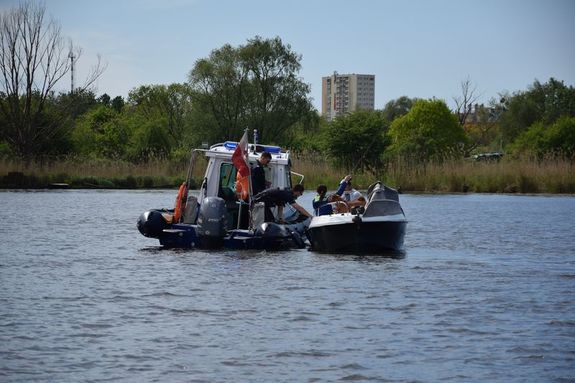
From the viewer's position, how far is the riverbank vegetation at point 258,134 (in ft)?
198

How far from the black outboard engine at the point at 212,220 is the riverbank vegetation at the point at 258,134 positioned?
23320 mm

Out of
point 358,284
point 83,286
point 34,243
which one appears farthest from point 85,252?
point 358,284

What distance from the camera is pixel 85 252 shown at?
27781mm

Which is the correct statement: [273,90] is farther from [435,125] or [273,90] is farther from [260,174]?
[260,174]

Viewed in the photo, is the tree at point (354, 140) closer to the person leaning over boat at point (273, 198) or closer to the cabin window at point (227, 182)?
the cabin window at point (227, 182)

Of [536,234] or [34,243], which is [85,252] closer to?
[34,243]

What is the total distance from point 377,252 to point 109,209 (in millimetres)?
23721

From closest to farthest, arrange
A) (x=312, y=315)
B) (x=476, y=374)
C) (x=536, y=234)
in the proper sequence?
1. (x=476, y=374)
2. (x=312, y=315)
3. (x=536, y=234)

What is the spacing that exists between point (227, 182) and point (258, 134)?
3862 cm

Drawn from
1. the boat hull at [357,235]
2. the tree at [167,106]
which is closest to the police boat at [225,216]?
the boat hull at [357,235]

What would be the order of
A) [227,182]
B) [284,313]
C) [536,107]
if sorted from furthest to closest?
[536,107]
[227,182]
[284,313]

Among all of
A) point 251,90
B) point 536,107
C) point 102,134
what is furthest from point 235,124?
point 536,107

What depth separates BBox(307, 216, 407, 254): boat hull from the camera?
24.8m

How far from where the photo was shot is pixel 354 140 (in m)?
76.2
